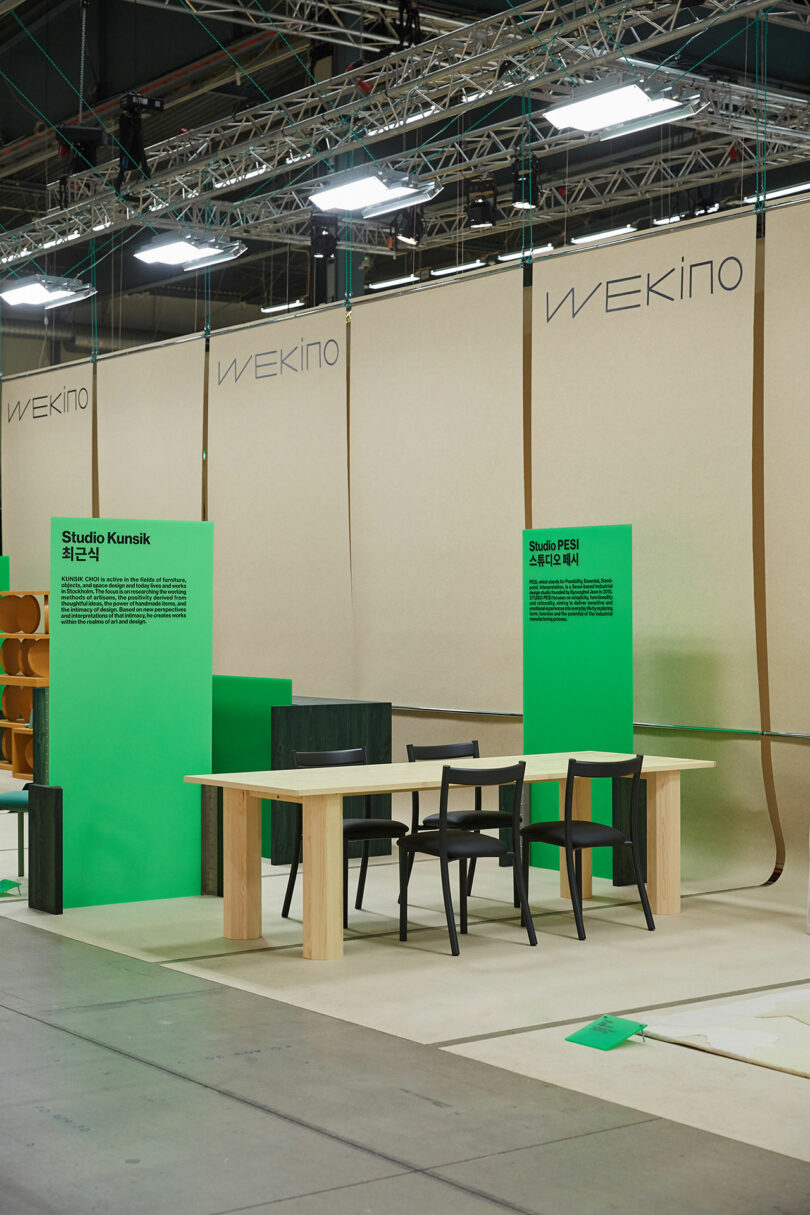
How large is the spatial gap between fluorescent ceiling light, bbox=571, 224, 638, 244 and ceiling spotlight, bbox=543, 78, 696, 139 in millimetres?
666

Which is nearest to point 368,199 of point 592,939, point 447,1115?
point 592,939

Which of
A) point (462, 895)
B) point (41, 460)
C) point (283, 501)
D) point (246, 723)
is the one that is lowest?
point (462, 895)

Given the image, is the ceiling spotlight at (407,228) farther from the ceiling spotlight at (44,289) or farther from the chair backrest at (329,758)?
the chair backrest at (329,758)

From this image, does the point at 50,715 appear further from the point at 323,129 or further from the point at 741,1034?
the point at 323,129

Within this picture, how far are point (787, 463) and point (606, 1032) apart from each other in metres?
4.17

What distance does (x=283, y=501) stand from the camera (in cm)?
1133

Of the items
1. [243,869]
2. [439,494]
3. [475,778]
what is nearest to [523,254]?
[439,494]

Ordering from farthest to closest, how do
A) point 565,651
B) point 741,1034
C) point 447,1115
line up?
point 565,651 → point 741,1034 → point 447,1115

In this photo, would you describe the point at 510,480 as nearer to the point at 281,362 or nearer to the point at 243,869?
the point at 281,362

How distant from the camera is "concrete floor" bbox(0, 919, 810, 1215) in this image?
339cm

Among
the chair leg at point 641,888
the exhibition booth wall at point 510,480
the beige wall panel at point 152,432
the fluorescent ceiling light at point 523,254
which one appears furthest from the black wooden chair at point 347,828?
the beige wall panel at point 152,432

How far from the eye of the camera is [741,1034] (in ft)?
15.9

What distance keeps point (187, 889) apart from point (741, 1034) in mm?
3517

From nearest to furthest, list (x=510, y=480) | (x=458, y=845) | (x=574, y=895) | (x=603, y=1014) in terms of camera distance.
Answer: (x=603, y=1014) < (x=458, y=845) < (x=574, y=895) < (x=510, y=480)
